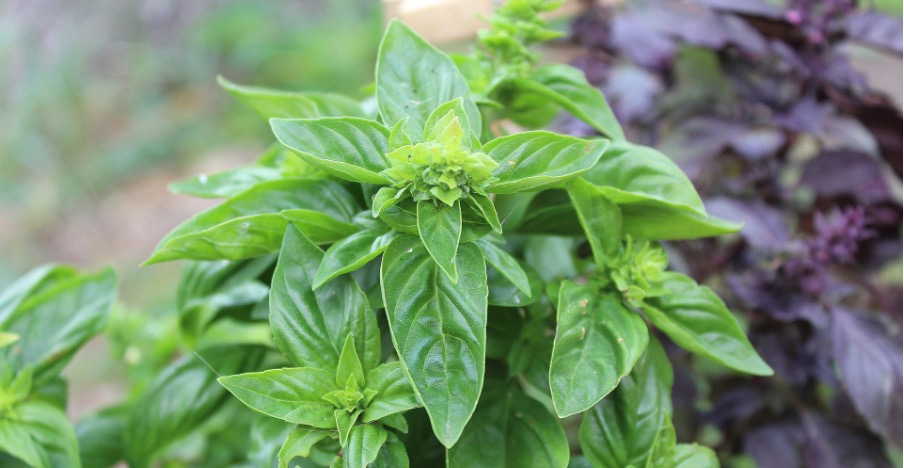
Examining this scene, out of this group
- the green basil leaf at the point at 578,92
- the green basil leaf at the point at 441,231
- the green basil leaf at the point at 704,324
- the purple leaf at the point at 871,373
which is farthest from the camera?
the purple leaf at the point at 871,373

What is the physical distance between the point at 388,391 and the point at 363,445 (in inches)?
1.7

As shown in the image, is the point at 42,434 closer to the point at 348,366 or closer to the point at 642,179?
the point at 348,366

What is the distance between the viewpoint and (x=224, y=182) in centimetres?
73

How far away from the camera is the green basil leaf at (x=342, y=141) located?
548 millimetres

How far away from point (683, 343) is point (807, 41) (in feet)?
Answer: 2.36

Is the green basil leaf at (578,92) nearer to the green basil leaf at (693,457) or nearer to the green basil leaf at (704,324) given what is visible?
the green basil leaf at (704,324)

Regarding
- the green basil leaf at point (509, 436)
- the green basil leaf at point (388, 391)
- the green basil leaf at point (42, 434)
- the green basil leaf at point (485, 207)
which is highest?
→ the green basil leaf at point (485, 207)

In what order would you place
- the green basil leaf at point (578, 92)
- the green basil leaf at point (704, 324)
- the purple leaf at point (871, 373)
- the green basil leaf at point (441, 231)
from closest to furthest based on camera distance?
the green basil leaf at point (441, 231) → the green basil leaf at point (704, 324) → the green basil leaf at point (578, 92) → the purple leaf at point (871, 373)

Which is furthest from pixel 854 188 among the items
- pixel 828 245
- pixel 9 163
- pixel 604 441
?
pixel 9 163

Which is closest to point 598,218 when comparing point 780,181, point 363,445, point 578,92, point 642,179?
point 642,179

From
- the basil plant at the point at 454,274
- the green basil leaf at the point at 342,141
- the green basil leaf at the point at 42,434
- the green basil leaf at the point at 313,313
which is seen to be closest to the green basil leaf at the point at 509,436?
the basil plant at the point at 454,274

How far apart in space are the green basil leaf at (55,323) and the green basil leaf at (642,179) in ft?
1.71

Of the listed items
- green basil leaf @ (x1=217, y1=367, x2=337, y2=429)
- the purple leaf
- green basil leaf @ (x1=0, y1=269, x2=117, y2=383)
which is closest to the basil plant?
green basil leaf @ (x1=217, y1=367, x2=337, y2=429)

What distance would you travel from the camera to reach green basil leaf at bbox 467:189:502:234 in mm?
528
